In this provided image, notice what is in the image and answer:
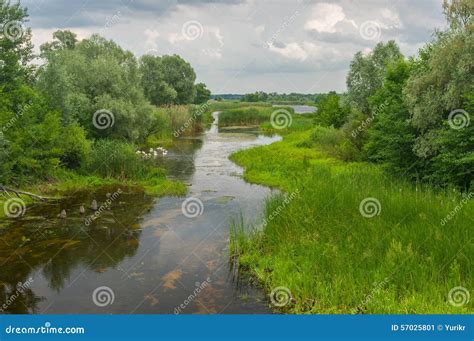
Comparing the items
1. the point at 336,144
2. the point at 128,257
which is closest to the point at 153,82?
the point at 336,144

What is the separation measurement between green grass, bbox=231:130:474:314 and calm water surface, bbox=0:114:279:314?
123 centimetres

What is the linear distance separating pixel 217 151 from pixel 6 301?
31736 millimetres

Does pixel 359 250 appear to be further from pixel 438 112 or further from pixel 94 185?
pixel 94 185

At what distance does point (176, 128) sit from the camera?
5503 centimetres

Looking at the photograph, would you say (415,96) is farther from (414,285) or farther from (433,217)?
(414,285)

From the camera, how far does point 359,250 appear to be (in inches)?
472

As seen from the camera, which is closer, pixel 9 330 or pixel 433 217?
pixel 9 330

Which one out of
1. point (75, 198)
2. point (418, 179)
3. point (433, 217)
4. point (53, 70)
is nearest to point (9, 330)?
point (433, 217)

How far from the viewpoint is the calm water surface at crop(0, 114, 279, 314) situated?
11.9m

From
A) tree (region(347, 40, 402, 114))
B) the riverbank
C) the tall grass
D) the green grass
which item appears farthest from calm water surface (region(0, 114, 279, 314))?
the tall grass

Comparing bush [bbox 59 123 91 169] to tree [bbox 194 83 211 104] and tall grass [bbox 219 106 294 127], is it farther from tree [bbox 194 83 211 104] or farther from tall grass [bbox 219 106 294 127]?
tree [bbox 194 83 211 104]

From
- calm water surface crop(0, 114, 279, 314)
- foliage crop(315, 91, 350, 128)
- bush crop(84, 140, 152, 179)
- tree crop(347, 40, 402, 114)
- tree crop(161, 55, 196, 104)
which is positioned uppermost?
tree crop(161, 55, 196, 104)

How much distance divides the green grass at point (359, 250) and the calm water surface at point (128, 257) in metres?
1.23

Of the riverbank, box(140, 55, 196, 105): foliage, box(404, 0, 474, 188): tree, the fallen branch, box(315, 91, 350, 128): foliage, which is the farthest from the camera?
box(140, 55, 196, 105): foliage
